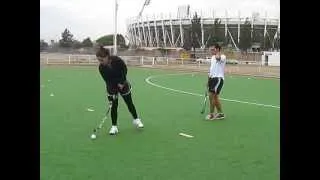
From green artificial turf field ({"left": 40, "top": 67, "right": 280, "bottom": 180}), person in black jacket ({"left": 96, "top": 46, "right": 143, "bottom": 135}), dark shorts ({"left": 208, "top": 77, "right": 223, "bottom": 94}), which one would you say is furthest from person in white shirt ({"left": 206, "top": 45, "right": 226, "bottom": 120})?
person in black jacket ({"left": 96, "top": 46, "right": 143, "bottom": 135})

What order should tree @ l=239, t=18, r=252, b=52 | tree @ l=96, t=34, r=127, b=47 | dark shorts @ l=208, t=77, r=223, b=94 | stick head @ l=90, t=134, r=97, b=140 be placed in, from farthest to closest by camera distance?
1. tree @ l=96, t=34, r=127, b=47
2. tree @ l=239, t=18, r=252, b=52
3. dark shorts @ l=208, t=77, r=223, b=94
4. stick head @ l=90, t=134, r=97, b=140

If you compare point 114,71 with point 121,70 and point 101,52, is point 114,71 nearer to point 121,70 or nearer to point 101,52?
point 121,70

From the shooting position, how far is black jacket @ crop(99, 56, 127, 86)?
8445 mm

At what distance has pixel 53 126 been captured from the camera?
9.66 m

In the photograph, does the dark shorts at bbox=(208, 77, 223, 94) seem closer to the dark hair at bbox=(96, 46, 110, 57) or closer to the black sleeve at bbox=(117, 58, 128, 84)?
the black sleeve at bbox=(117, 58, 128, 84)

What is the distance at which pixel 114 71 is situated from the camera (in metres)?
8.47

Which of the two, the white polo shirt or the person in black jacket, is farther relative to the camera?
the white polo shirt

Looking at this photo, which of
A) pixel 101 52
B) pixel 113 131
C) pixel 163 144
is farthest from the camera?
pixel 113 131

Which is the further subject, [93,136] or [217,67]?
[217,67]

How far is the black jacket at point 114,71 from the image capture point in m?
8.45

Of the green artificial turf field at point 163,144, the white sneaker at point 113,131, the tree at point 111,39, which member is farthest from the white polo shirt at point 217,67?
the tree at point 111,39

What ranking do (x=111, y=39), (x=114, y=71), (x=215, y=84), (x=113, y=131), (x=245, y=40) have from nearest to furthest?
(x=114, y=71), (x=113, y=131), (x=215, y=84), (x=245, y=40), (x=111, y=39)

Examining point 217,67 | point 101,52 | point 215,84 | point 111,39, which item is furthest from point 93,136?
point 111,39
